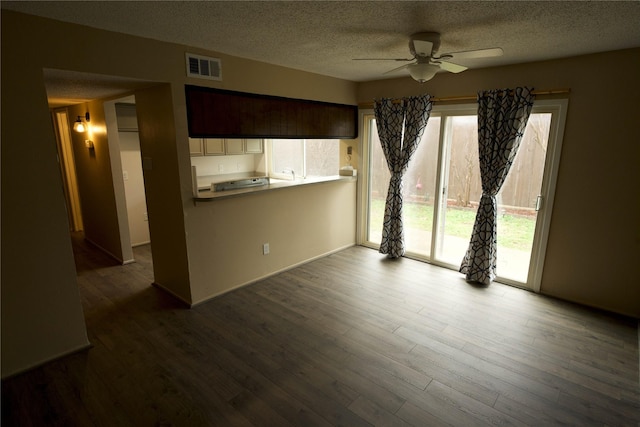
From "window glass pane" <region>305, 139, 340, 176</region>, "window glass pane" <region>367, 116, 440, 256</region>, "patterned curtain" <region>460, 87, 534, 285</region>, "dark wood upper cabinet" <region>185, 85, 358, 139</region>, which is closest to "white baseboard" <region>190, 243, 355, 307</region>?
"window glass pane" <region>367, 116, 440, 256</region>

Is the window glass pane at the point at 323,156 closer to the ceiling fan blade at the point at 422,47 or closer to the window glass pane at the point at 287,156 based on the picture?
the window glass pane at the point at 287,156

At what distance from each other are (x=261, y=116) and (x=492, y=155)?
2500mm

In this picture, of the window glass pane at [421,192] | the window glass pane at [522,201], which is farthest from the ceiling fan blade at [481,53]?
the window glass pane at [421,192]

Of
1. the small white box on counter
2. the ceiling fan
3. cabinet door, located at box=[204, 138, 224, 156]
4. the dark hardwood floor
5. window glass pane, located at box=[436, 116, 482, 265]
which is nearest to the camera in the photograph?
the dark hardwood floor

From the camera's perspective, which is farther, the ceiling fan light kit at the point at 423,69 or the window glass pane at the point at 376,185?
the window glass pane at the point at 376,185

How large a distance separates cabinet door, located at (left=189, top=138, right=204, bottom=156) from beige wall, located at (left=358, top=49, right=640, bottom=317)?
3687mm

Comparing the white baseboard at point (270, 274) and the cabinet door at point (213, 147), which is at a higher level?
the cabinet door at point (213, 147)

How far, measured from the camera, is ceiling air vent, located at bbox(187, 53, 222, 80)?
118 inches

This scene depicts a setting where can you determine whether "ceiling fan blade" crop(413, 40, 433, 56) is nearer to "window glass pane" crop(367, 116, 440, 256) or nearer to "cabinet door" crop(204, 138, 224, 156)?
"window glass pane" crop(367, 116, 440, 256)

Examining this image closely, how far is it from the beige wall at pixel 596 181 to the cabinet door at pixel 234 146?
3.48 metres

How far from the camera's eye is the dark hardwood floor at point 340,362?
6.94ft

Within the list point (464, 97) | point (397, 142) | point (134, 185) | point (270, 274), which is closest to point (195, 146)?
point (134, 185)

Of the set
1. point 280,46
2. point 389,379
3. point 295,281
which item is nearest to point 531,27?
point 280,46

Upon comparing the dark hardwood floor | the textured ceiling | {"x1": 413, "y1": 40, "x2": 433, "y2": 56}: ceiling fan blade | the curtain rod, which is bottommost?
the dark hardwood floor
